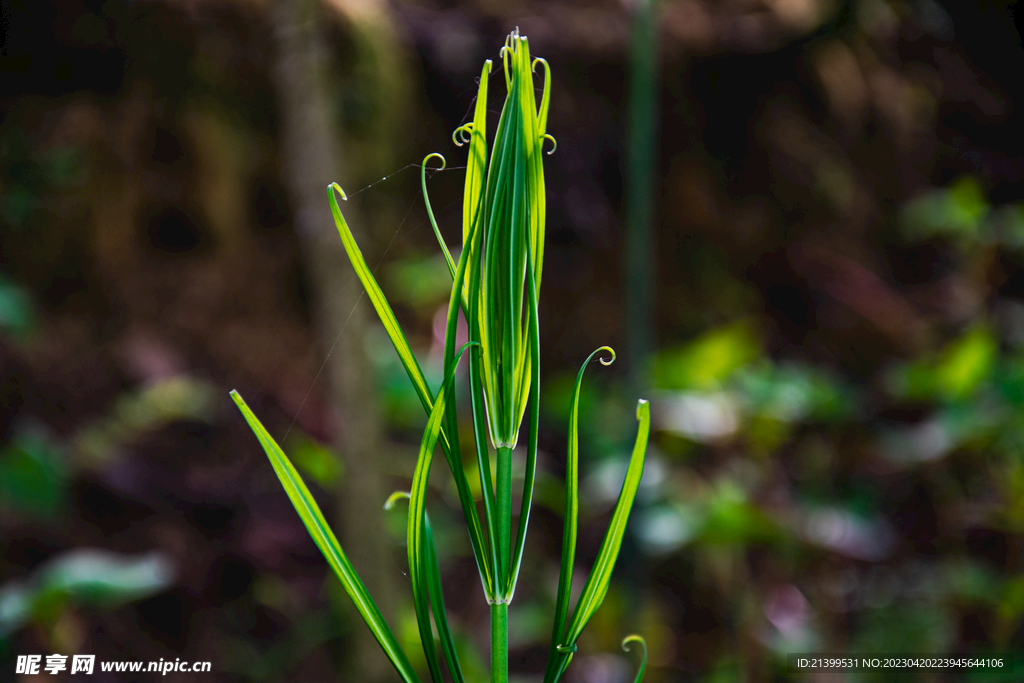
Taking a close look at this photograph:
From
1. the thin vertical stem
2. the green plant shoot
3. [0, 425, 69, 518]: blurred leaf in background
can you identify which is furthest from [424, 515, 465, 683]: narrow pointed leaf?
[0, 425, 69, 518]: blurred leaf in background

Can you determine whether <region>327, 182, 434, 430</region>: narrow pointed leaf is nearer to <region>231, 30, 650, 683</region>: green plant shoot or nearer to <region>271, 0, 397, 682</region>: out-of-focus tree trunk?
<region>231, 30, 650, 683</region>: green plant shoot

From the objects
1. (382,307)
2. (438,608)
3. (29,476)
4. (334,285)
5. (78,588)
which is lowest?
(29,476)

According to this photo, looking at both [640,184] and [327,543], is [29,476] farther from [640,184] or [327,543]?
[327,543]

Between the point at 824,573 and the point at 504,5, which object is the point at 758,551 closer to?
the point at 824,573

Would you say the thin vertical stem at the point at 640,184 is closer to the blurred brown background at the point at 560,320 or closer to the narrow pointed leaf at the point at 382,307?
the blurred brown background at the point at 560,320

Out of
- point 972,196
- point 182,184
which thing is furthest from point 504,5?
point 972,196

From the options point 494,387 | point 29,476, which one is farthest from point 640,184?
point 29,476

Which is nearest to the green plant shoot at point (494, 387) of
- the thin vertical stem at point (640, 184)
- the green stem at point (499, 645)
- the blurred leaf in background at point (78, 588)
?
the green stem at point (499, 645)
